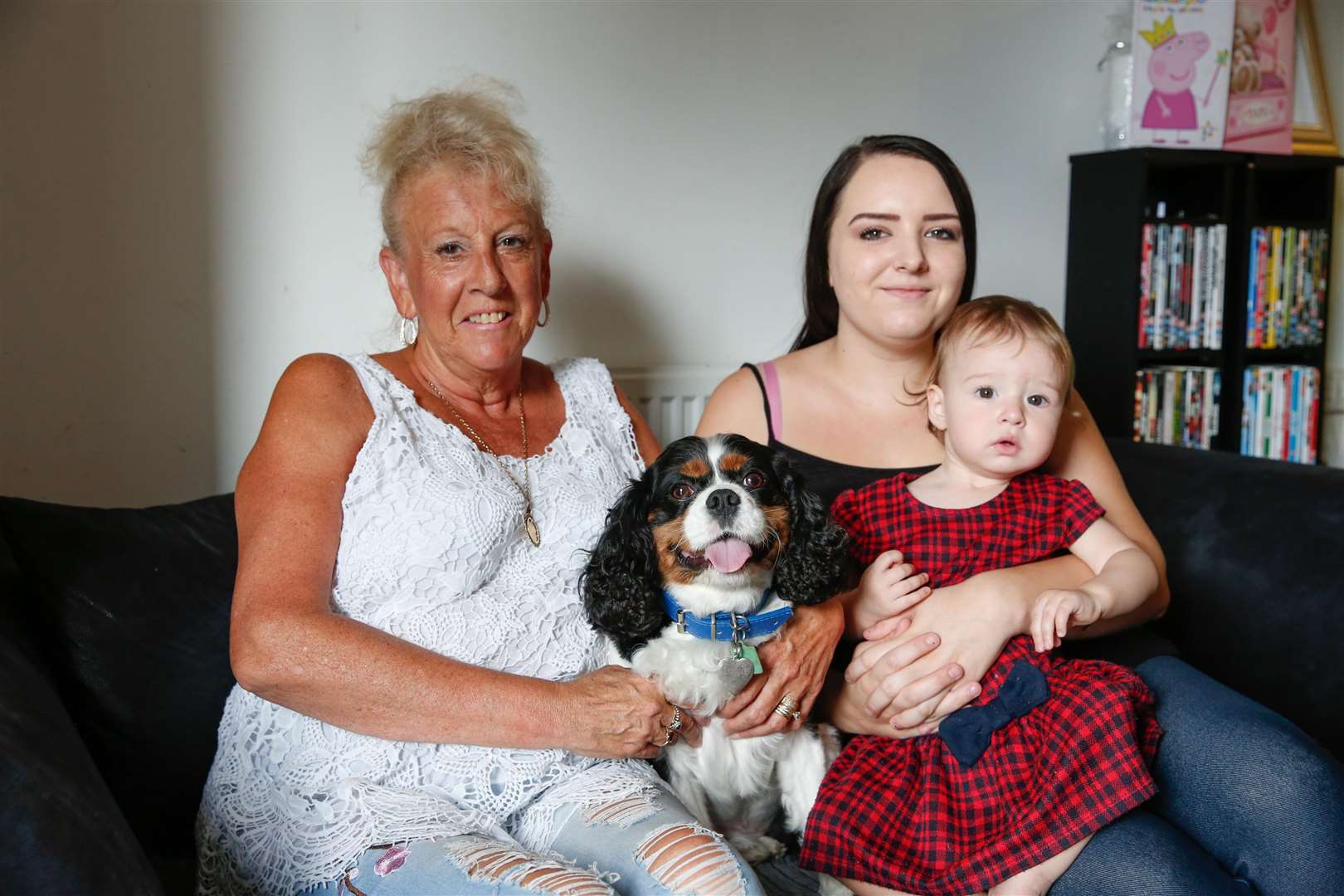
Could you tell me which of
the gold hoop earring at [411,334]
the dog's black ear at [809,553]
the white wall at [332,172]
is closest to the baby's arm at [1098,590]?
the dog's black ear at [809,553]

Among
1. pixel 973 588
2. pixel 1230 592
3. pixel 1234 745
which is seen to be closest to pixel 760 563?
pixel 973 588

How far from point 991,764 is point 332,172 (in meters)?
1.80

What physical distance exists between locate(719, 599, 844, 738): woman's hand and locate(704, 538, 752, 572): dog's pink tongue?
0.67ft

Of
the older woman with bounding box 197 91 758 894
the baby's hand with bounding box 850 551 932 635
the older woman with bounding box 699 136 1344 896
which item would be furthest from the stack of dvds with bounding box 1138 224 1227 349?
the older woman with bounding box 197 91 758 894

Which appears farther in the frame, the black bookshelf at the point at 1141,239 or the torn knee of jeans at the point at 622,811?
the black bookshelf at the point at 1141,239

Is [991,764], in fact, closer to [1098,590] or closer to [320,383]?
[1098,590]

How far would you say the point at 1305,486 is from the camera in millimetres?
2008

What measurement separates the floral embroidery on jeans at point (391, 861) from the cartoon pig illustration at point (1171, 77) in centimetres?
290

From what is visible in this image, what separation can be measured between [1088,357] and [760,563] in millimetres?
2173

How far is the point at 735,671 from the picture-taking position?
1.64m

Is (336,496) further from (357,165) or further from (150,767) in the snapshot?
(357,165)

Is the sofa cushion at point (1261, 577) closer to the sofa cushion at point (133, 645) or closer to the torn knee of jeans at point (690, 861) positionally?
the torn knee of jeans at point (690, 861)

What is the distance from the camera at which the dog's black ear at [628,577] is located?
1.59m

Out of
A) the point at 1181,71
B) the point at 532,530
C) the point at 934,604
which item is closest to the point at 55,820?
the point at 532,530
